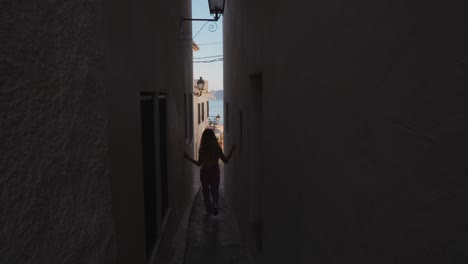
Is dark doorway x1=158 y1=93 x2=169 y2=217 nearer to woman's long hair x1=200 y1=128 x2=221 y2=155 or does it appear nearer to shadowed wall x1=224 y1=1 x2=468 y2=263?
woman's long hair x1=200 y1=128 x2=221 y2=155

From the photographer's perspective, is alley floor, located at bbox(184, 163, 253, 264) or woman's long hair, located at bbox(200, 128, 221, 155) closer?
alley floor, located at bbox(184, 163, 253, 264)

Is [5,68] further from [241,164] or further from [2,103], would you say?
[241,164]

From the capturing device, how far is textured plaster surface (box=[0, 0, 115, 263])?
893mm

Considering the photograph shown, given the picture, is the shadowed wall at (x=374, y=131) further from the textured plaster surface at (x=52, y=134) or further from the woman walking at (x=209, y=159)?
the woman walking at (x=209, y=159)

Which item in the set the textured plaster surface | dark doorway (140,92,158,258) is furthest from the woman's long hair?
the textured plaster surface

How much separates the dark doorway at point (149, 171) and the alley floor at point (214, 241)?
1383mm

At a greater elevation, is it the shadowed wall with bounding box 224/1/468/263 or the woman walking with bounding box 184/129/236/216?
the shadowed wall with bounding box 224/1/468/263

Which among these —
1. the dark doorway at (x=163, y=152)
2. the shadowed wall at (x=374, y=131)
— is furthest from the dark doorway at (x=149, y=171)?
the shadowed wall at (x=374, y=131)

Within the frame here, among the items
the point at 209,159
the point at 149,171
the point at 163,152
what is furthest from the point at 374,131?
the point at 209,159

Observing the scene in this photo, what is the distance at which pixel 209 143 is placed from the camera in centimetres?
684

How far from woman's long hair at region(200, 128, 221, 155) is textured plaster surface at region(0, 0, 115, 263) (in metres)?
5.20

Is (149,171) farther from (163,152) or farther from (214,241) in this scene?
(214,241)

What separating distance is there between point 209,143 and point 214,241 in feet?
5.65

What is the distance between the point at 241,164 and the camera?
249 inches
